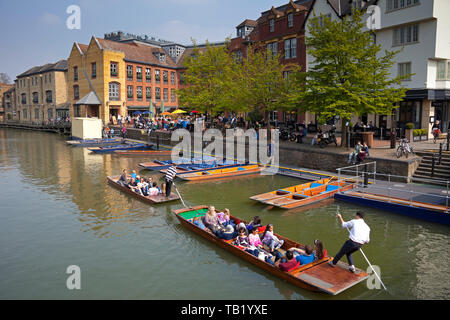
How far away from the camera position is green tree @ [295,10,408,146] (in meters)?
23.9

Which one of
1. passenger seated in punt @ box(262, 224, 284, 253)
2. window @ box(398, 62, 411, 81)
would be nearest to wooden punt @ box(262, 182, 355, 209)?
passenger seated in punt @ box(262, 224, 284, 253)

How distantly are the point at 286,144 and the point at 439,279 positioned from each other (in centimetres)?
2019

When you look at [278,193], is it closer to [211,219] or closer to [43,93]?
[211,219]

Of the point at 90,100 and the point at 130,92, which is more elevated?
the point at 130,92

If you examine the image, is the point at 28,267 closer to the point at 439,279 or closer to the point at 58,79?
the point at 439,279

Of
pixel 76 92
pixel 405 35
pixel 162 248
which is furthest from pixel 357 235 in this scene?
pixel 76 92

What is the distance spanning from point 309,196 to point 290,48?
91.3ft

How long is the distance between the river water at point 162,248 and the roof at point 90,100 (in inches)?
1529

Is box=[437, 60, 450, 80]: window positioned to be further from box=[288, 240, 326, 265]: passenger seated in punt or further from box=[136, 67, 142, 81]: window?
box=[136, 67, 142, 81]: window

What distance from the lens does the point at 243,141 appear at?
32.6 meters

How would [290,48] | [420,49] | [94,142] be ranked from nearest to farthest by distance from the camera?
[420,49] < [290,48] < [94,142]

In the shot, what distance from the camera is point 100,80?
60.5m

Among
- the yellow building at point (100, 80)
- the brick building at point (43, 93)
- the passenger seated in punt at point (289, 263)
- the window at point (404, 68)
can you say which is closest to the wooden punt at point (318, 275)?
the passenger seated in punt at point (289, 263)
